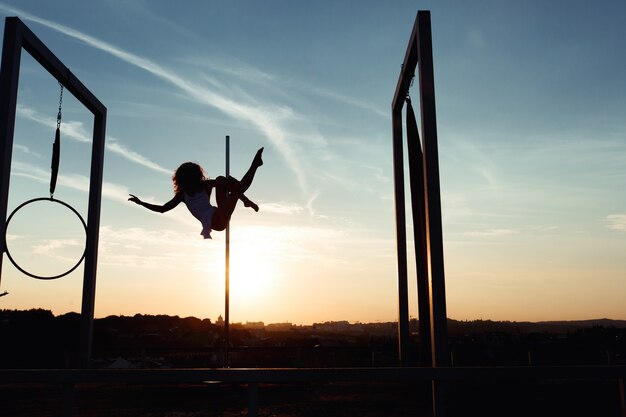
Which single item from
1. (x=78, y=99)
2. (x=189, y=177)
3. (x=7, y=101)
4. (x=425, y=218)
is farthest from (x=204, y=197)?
(x=425, y=218)

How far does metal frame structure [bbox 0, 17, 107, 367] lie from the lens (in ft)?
13.3

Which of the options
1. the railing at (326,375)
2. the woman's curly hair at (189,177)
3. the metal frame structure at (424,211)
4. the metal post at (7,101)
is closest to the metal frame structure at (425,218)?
the metal frame structure at (424,211)

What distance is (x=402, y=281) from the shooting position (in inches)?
218

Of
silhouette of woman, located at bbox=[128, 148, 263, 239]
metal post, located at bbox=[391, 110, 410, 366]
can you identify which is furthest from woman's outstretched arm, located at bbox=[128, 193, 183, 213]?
metal post, located at bbox=[391, 110, 410, 366]

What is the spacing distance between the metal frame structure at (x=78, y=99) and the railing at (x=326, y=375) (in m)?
1.67

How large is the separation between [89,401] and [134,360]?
17.8ft

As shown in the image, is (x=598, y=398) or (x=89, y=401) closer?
(x=89, y=401)

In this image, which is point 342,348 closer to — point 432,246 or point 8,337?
point 432,246

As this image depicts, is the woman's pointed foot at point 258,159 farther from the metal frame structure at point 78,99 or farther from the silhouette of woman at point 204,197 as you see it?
the metal frame structure at point 78,99

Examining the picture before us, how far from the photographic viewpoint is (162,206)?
4863 millimetres

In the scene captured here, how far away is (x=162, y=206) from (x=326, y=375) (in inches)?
103

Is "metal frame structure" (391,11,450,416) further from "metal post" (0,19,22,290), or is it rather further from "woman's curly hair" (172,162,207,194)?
"metal post" (0,19,22,290)

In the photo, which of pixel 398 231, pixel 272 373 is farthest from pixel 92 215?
pixel 272 373

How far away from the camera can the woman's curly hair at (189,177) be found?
4859mm
